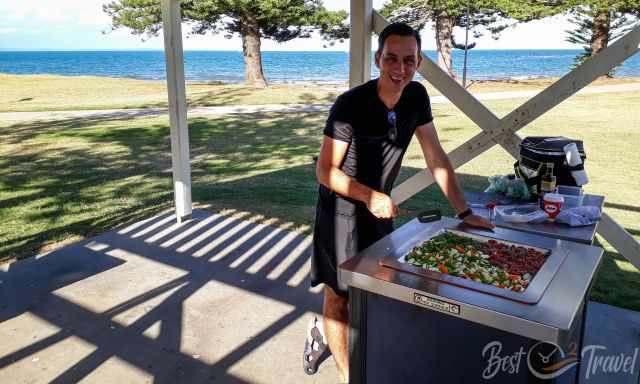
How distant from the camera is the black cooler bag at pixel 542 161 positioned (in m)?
2.81

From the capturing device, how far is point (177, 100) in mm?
4691

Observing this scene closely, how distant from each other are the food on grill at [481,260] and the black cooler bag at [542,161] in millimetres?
956

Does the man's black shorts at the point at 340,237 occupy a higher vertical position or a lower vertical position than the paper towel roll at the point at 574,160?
lower

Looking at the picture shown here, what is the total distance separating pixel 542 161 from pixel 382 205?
1.38 metres

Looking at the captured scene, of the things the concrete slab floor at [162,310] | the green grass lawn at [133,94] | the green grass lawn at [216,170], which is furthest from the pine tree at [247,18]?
the concrete slab floor at [162,310]

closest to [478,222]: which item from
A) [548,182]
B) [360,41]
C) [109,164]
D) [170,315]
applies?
[548,182]

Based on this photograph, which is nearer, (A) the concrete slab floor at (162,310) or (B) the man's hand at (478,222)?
(B) the man's hand at (478,222)

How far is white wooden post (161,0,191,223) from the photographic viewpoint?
447 cm

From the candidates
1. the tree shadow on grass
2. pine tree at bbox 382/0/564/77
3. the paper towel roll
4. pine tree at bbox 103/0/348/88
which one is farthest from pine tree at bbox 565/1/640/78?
the paper towel roll

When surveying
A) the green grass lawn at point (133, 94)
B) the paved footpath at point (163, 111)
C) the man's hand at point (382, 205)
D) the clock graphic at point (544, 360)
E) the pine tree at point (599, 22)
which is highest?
the pine tree at point (599, 22)

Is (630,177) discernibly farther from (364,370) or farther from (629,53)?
(364,370)

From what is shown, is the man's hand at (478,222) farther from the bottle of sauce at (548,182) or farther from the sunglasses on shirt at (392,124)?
the bottle of sauce at (548,182)

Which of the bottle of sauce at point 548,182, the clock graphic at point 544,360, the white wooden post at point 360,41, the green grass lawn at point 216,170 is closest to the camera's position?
the clock graphic at point 544,360

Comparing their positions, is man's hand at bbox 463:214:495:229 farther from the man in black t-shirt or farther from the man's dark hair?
the man's dark hair
